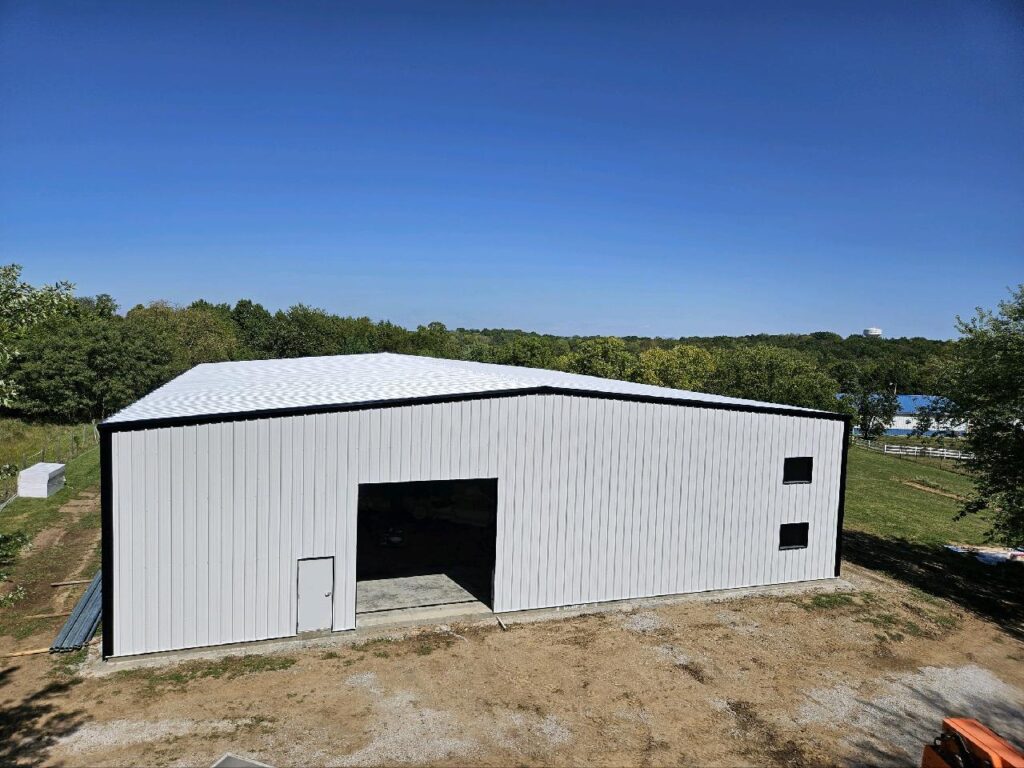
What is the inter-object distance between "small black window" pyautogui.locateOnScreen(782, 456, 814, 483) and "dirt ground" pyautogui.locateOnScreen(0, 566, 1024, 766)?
456 centimetres

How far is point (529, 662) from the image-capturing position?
44.0 feet

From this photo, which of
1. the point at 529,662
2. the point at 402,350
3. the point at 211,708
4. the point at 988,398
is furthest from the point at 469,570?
the point at 402,350

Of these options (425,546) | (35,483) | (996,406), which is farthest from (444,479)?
(35,483)

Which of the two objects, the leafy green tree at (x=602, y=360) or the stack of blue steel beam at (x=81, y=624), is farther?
the leafy green tree at (x=602, y=360)

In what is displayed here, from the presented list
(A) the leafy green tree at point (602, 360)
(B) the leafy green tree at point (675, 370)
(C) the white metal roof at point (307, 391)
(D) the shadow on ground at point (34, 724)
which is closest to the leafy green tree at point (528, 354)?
(A) the leafy green tree at point (602, 360)

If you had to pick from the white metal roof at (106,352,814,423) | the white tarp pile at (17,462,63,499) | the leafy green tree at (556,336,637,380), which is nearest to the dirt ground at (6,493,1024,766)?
the white metal roof at (106,352,814,423)

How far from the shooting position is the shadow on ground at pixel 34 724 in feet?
32.2

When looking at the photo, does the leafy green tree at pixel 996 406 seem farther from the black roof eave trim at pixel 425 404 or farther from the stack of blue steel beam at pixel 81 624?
the stack of blue steel beam at pixel 81 624

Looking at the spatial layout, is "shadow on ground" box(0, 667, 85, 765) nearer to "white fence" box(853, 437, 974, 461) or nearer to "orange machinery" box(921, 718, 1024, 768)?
"orange machinery" box(921, 718, 1024, 768)

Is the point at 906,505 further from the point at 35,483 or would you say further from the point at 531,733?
the point at 35,483

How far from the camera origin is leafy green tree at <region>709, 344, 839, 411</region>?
44.3m

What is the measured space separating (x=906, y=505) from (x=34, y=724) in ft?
122

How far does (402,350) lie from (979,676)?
239ft

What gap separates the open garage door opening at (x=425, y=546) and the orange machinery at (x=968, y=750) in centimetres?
943
